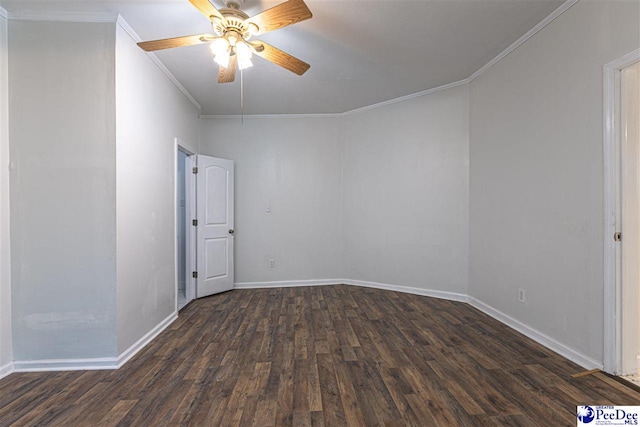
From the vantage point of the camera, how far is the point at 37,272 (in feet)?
7.57

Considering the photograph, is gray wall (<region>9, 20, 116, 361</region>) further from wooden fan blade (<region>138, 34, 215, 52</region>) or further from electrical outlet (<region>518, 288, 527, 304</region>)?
electrical outlet (<region>518, 288, 527, 304</region>)

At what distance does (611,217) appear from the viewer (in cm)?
207

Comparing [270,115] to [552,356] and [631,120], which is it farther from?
[552,356]

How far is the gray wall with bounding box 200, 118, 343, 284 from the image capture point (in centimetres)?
481

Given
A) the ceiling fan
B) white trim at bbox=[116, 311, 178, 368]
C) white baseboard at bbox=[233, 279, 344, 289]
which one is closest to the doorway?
white baseboard at bbox=[233, 279, 344, 289]

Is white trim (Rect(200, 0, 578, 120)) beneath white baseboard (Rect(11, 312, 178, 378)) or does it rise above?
above

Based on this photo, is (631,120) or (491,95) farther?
(491,95)

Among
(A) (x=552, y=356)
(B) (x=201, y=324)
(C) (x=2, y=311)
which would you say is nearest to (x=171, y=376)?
(B) (x=201, y=324)

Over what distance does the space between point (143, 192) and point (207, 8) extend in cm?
164

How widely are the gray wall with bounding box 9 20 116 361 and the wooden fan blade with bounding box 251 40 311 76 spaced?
1117mm

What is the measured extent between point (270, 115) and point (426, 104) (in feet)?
7.34

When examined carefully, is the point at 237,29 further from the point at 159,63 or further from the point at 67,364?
the point at 67,364

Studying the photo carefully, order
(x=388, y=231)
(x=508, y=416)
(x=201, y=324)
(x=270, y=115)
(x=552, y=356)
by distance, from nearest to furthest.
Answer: (x=508, y=416)
(x=552, y=356)
(x=201, y=324)
(x=388, y=231)
(x=270, y=115)

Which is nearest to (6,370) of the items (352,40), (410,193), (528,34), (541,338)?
(352,40)
